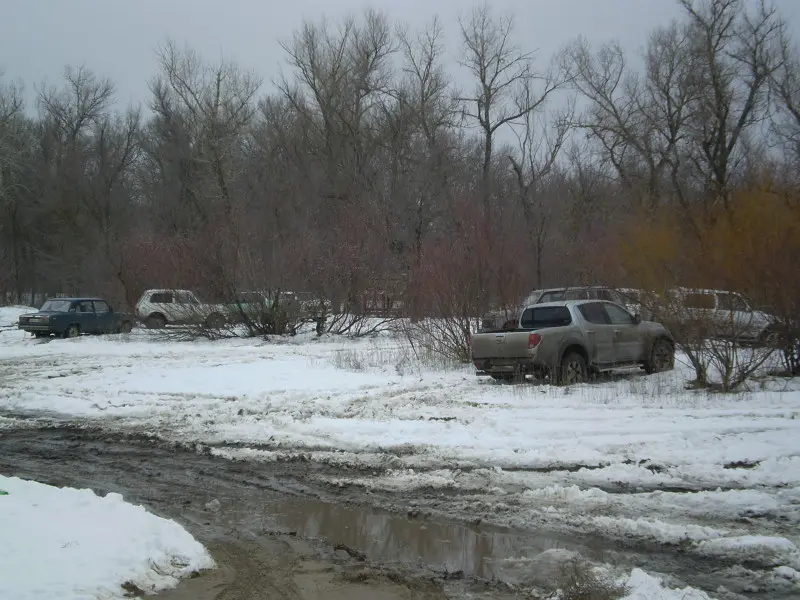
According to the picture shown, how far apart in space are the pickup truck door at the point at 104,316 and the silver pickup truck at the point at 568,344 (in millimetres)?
22175

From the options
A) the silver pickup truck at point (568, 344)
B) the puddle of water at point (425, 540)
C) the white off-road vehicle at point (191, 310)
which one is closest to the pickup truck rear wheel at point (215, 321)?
the white off-road vehicle at point (191, 310)

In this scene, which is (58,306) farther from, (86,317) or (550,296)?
(550,296)

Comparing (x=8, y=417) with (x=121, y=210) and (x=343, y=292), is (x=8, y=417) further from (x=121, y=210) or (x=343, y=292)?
(x=121, y=210)

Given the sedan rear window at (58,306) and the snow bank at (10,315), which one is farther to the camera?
the snow bank at (10,315)

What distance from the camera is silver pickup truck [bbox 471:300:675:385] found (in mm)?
13578

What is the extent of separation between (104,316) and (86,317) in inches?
36.6

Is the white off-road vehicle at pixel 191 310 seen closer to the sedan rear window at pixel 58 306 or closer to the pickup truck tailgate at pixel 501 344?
the sedan rear window at pixel 58 306

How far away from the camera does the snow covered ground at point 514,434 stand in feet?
21.0

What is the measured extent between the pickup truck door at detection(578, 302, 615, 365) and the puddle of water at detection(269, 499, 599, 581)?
8.30m

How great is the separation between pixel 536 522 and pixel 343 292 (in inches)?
854

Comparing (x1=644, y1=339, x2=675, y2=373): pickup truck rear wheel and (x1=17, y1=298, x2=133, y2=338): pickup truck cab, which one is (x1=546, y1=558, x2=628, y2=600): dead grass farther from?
(x1=17, y1=298, x2=133, y2=338): pickup truck cab

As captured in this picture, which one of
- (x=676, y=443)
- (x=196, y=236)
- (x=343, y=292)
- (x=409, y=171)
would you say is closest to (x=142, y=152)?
(x=409, y=171)

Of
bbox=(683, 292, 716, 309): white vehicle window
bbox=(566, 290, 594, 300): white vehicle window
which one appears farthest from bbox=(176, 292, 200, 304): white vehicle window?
bbox=(683, 292, 716, 309): white vehicle window

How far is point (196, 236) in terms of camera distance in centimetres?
2825
